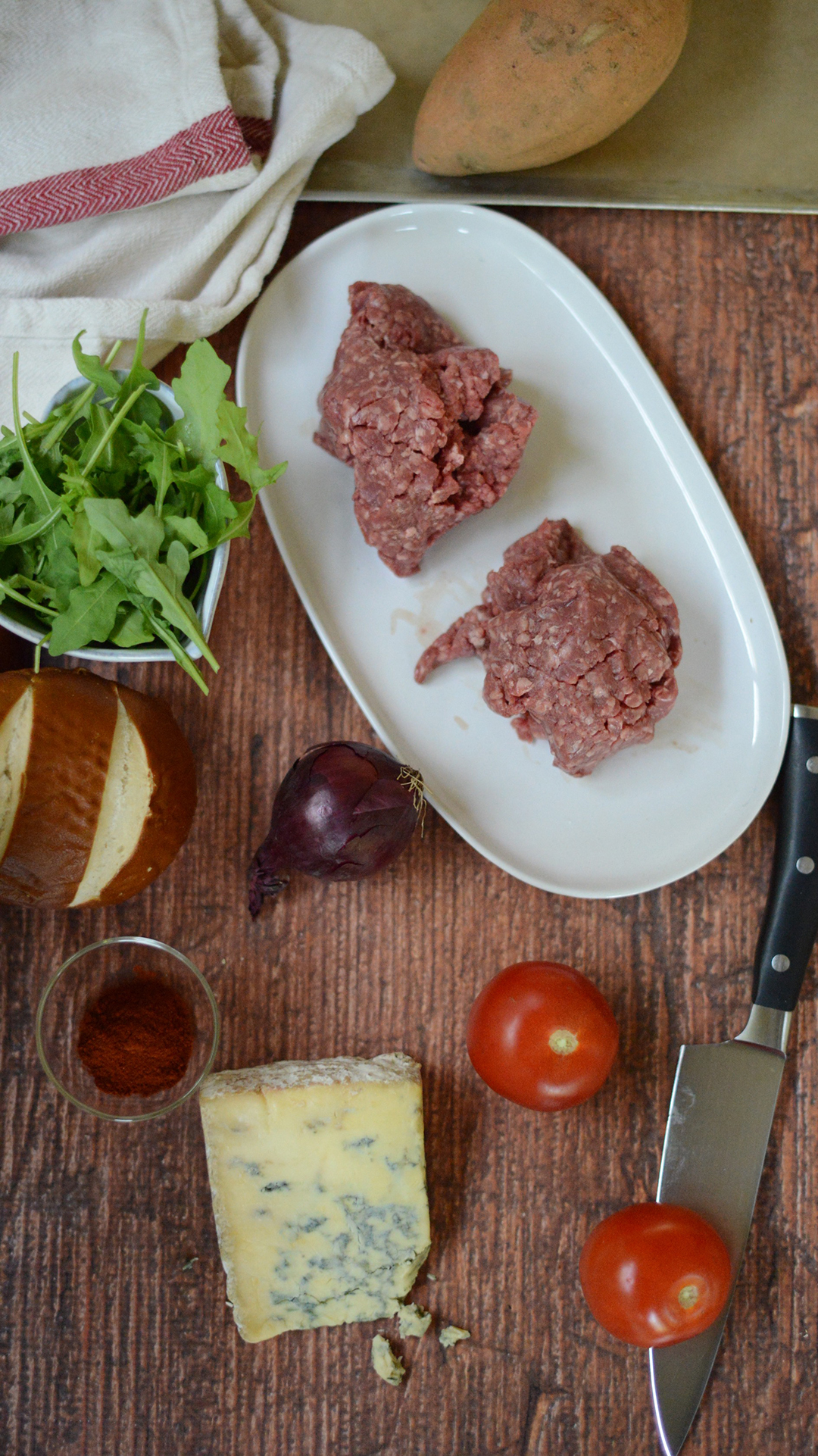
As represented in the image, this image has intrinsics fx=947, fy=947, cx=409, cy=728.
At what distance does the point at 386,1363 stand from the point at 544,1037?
0.61 metres

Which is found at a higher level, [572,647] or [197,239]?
[197,239]

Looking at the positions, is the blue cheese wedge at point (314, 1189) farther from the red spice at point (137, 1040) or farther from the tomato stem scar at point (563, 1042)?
the tomato stem scar at point (563, 1042)

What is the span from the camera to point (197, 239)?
151 cm

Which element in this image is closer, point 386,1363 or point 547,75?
point 547,75

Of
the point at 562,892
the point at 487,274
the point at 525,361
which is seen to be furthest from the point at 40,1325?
the point at 487,274

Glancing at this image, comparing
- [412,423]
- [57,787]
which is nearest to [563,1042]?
[57,787]

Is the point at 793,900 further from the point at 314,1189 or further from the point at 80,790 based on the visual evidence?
the point at 80,790

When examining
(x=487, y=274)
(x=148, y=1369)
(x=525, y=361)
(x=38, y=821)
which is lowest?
(x=148, y=1369)

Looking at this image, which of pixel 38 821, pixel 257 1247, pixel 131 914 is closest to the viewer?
pixel 38 821

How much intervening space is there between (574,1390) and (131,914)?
1071 millimetres

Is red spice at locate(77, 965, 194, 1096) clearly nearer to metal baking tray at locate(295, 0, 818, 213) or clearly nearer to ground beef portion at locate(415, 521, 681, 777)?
ground beef portion at locate(415, 521, 681, 777)

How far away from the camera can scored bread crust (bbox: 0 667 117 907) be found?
131 centimetres

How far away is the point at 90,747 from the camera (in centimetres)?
134

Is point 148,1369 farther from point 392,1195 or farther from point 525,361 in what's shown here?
point 525,361
